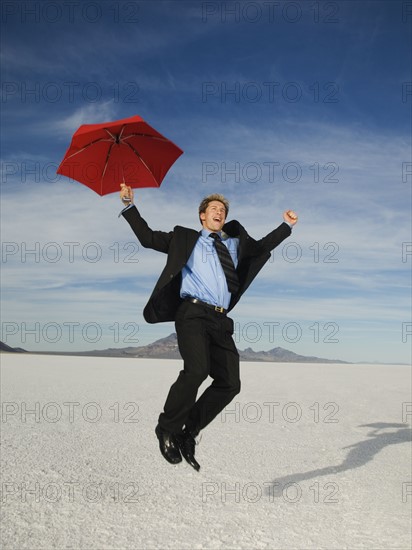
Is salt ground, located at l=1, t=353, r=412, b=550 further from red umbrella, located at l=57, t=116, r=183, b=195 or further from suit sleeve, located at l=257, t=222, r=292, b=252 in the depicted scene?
red umbrella, located at l=57, t=116, r=183, b=195

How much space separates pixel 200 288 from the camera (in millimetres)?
6180

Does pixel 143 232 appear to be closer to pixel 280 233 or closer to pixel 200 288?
pixel 200 288

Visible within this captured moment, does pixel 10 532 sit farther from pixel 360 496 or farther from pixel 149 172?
pixel 149 172

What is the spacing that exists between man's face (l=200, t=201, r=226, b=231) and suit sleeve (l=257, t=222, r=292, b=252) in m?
0.55

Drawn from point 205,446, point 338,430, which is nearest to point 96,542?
point 205,446

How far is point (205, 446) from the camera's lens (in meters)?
118

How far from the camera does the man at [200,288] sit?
234 inches

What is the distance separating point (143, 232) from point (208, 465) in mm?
114869

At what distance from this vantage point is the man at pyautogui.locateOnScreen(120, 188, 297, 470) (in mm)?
5938

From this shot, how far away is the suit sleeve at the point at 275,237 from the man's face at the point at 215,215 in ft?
1.79
